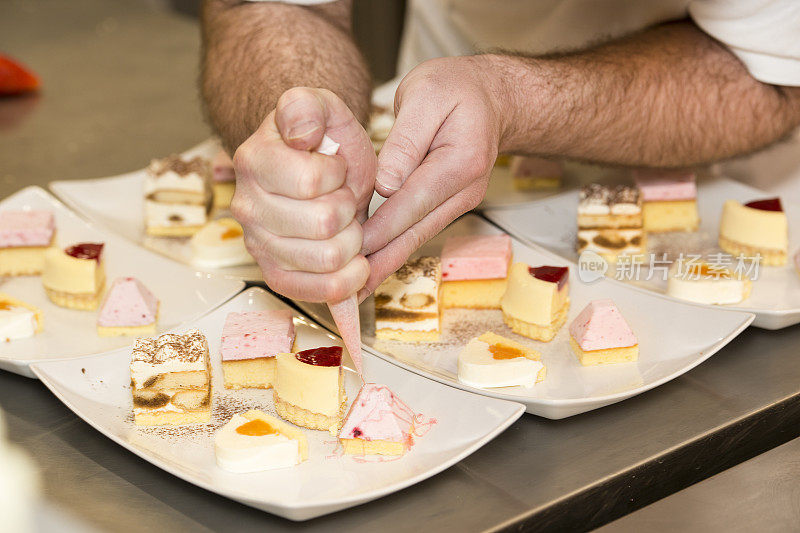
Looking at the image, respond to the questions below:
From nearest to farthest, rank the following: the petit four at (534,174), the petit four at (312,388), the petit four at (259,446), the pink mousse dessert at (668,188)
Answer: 1. the petit four at (259,446)
2. the petit four at (312,388)
3. the pink mousse dessert at (668,188)
4. the petit four at (534,174)

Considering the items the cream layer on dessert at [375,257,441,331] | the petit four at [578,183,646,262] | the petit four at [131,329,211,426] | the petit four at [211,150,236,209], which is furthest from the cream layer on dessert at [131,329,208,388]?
the petit four at [578,183,646,262]

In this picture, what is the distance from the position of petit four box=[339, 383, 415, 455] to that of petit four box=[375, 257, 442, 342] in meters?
0.28

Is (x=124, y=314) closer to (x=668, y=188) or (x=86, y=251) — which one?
(x=86, y=251)

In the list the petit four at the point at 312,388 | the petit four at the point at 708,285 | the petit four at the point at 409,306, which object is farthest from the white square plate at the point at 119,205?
the petit four at the point at 708,285

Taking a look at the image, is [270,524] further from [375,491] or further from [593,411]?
[593,411]

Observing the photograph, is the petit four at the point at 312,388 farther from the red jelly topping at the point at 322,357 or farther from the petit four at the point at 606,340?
the petit four at the point at 606,340

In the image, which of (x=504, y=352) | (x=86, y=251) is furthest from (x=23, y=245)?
(x=504, y=352)

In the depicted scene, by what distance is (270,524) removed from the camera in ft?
4.16

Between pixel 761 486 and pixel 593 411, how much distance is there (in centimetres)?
27

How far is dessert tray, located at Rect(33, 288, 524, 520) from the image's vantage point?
1277 mm

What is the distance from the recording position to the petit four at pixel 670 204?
2062 mm

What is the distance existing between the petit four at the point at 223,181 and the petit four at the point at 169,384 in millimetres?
729

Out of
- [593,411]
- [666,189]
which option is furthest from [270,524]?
[666,189]

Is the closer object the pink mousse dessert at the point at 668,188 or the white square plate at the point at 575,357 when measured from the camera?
the white square plate at the point at 575,357
